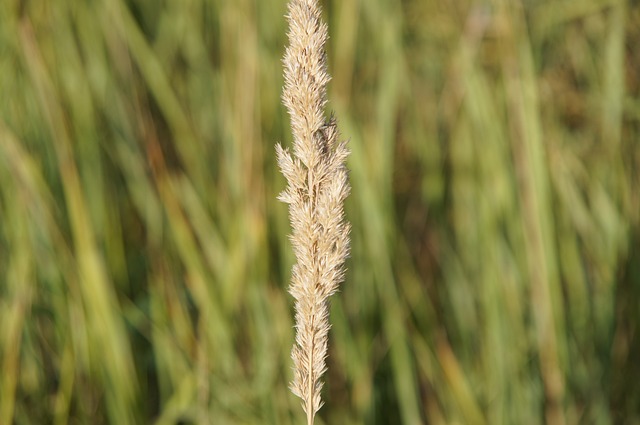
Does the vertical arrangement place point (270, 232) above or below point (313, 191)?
below

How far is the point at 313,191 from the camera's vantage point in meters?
1.00

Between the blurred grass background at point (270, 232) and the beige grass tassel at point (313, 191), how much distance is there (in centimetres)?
81

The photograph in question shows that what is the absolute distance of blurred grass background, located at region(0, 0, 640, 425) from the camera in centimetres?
191

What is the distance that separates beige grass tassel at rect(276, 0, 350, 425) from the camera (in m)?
0.99

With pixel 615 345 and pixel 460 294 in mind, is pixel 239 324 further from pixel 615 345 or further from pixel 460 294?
pixel 615 345

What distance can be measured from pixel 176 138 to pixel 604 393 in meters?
1.24

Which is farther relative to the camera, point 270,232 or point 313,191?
point 270,232

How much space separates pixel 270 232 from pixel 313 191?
1159mm

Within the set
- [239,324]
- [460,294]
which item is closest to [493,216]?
[460,294]

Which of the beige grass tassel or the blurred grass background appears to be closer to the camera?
the beige grass tassel

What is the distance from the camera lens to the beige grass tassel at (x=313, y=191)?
0.99 m

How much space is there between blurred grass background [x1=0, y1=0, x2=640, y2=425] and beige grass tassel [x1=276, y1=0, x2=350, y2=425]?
806 millimetres

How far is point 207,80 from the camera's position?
240cm

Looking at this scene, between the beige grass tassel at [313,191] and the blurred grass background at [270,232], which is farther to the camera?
the blurred grass background at [270,232]
